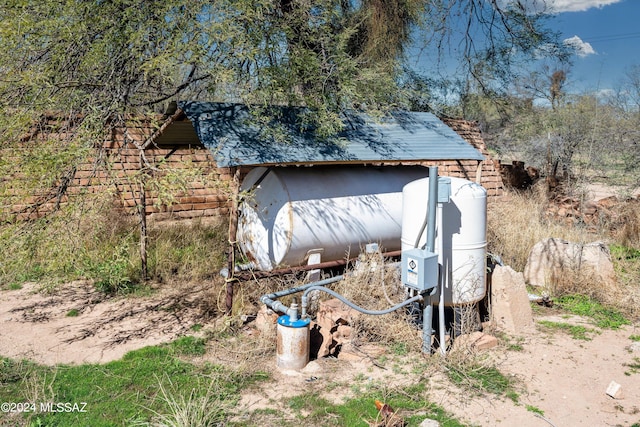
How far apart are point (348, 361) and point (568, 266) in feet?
14.4

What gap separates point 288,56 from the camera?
782 cm

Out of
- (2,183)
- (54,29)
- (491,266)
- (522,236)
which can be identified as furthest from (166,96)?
(522,236)

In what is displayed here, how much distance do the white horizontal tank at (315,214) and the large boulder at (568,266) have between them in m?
2.29

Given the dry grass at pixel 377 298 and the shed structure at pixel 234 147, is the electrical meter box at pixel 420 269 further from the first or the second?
the shed structure at pixel 234 147

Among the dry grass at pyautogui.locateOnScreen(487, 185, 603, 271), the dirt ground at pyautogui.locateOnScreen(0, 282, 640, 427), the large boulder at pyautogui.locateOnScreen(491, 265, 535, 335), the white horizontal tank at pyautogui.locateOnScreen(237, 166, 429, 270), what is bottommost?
the dirt ground at pyautogui.locateOnScreen(0, 282, 640, 427)

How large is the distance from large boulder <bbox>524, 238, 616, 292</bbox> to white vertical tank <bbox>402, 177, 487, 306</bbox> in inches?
94.8

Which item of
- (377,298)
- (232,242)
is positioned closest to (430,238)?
(377,298)

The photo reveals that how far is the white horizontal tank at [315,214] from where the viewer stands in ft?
22.5

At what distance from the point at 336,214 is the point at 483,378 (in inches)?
121

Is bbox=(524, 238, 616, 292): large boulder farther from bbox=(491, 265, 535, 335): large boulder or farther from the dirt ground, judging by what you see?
bbox=(491, 265, 535, 335): large boulder

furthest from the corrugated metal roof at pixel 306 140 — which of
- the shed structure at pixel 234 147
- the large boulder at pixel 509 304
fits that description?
the large boulder at pixel 509 304

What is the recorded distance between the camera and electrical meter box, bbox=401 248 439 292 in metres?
5.38

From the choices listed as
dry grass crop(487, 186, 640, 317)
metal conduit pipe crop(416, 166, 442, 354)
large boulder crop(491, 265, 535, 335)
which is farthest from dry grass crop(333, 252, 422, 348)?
dry grass crop(487, 186, 640, 317)

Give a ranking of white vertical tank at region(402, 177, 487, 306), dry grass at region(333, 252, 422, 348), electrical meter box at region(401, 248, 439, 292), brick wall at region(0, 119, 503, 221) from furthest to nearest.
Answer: brick wall at region(0, 119, 503, 221) < white vertical tank at region(402, 177, 487, 306) < dry grass at region(333, 252, 422, 348) < electrical meter box at region(401, 248, 439, 292)
